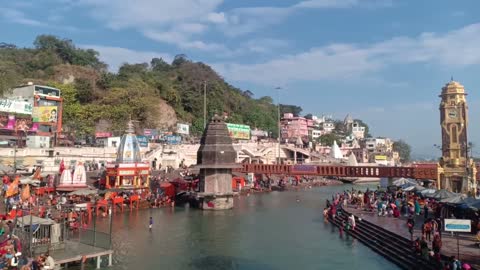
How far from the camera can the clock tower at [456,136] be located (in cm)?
3481

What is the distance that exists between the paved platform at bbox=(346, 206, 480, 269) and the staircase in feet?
1.53

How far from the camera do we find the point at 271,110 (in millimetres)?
154250

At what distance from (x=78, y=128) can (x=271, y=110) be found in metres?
92.2

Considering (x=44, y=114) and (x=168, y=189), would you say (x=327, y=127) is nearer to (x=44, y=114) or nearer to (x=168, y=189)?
(x=44, y=114)

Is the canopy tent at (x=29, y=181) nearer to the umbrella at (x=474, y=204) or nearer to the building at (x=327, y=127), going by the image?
the umbrella at (x=474, y=204)

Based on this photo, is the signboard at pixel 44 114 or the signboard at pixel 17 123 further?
the signboard at pixel 44 114

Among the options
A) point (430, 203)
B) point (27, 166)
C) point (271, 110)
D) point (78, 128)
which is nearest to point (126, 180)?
point (27, 166)

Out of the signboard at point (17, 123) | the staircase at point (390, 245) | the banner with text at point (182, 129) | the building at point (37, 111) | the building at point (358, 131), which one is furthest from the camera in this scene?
the building at point (358, 131)

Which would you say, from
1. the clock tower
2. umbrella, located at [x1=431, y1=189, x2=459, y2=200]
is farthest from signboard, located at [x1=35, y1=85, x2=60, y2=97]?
umbrella, located at [x1=431, y1=189, x2=459, y2=200]

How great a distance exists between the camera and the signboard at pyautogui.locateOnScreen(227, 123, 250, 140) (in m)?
88.6

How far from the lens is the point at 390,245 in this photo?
910 inches

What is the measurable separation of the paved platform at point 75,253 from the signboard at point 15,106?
44607 mm

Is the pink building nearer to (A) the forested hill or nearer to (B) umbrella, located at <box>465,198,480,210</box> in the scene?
Answer: (A) the forested hill

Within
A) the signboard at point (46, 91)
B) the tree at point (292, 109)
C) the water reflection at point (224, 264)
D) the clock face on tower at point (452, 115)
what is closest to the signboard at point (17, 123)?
the signboard at point (46, 91)
